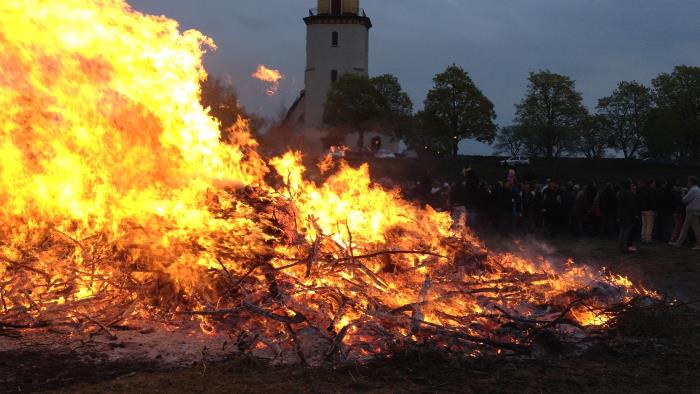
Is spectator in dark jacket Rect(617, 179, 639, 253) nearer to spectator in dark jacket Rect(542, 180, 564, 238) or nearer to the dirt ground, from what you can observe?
spectator in dark jacket Rect(542, 180, 564, 238)

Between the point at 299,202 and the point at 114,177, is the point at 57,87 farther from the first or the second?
the point at 299,202

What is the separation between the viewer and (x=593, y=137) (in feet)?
197

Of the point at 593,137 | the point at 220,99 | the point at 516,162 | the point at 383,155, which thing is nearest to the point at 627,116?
the point at 593,137

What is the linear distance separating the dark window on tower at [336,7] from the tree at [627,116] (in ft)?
96.3

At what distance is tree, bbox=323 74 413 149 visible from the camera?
5456cm

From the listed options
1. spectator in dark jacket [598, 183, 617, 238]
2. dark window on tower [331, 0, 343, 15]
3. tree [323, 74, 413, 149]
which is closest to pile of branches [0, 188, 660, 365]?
spectator in dark jacket [598, 183, 617, 238]

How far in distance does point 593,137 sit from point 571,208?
47.9 m

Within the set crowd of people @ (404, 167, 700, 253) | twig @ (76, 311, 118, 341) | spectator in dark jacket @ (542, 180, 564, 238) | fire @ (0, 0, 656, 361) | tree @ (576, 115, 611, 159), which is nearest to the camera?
twig @ (76, 311, 118, 341)

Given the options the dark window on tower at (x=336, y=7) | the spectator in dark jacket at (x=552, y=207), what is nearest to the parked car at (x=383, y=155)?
the dark window on tower at (x=336, y=7)

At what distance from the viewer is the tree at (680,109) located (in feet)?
181

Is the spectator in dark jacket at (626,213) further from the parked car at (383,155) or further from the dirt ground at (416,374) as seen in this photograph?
the parked car at (383,155)

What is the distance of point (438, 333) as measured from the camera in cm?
583

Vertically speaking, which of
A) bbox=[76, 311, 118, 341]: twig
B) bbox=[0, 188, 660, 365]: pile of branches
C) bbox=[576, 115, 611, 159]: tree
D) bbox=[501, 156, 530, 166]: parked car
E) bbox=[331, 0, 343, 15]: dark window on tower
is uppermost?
bbox=[331, 0, 343, 15]: dark window on tower

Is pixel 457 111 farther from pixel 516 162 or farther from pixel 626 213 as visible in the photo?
pixel 626 213
